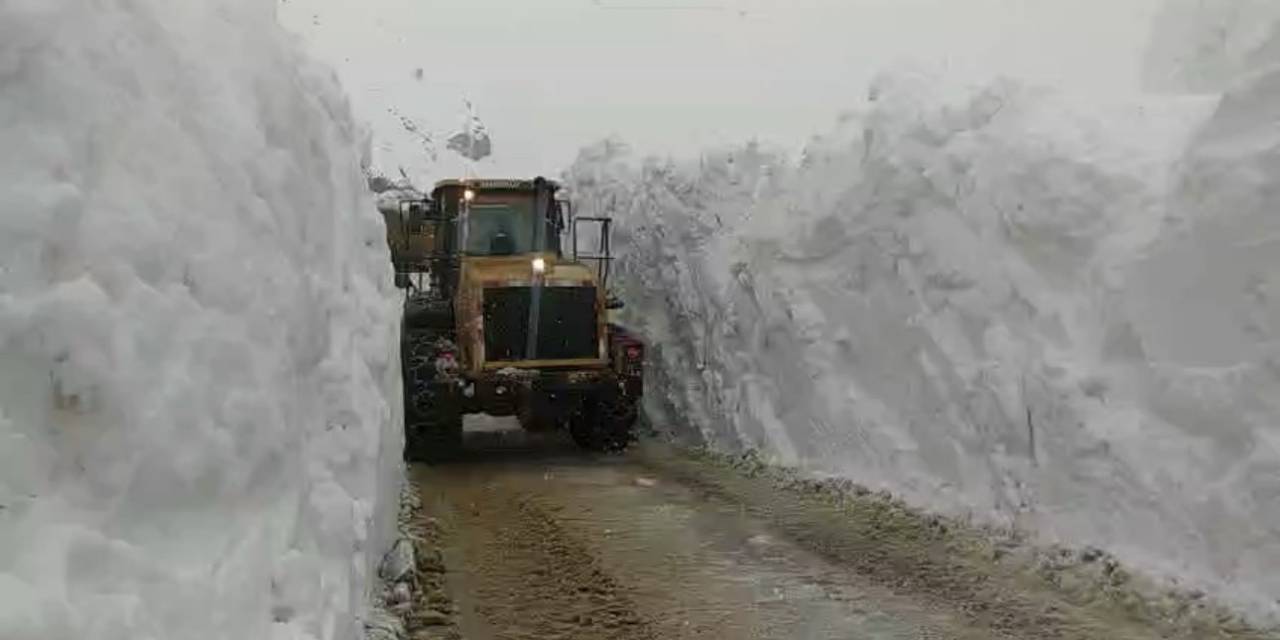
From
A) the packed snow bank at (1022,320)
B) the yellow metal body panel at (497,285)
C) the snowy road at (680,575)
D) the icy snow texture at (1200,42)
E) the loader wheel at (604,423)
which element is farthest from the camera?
the loader wheel at (604,423)

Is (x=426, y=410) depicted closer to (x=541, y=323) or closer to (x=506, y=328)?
(x=506, y=328)

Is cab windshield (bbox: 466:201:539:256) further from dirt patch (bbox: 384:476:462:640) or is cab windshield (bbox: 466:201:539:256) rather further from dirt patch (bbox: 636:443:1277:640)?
dirt patch (bbox: 384:476:462:640)

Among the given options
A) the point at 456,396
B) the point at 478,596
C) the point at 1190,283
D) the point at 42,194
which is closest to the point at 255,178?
the point at 42,194

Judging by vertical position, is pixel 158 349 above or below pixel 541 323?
above

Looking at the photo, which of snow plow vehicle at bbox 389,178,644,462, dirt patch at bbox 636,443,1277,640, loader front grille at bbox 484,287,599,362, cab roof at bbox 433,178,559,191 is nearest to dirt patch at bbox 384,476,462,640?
dirt patch at bbox 636,443,1277,640

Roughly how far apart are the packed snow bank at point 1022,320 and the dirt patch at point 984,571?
0.23 meters

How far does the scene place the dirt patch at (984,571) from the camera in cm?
635

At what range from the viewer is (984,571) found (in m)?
7.55

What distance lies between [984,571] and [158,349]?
18.3 ft

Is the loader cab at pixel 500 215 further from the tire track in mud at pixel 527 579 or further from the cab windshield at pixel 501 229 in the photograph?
the tire track in mud at pixel 527 579

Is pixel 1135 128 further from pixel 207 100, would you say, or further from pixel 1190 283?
pixel 207 100

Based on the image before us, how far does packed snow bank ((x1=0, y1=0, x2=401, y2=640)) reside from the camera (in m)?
3.13

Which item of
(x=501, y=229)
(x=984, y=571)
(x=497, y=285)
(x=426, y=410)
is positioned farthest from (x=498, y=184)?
(x=984, y=571)

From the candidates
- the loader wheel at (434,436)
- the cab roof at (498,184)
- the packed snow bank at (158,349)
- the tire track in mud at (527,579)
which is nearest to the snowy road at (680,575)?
the tire track in mud at (527,579)
